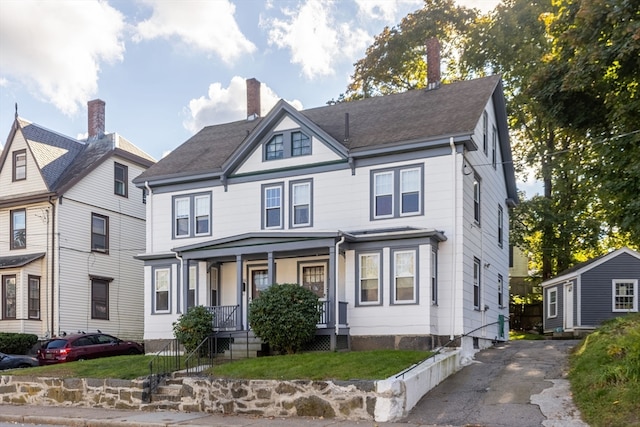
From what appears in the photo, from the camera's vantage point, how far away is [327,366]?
1476 cm

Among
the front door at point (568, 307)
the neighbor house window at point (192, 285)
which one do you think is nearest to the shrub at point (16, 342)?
the neighbor house window at point (192, 285)

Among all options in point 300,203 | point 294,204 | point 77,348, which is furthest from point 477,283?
point 77,348

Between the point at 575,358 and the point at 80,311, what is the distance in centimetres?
2082

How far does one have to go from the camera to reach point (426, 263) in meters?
18.2

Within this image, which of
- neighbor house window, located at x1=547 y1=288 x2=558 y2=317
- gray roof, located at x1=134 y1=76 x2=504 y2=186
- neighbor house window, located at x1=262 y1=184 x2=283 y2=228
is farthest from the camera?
neighbor house window, located at x1=547 y1=288 x2=558 y2=317

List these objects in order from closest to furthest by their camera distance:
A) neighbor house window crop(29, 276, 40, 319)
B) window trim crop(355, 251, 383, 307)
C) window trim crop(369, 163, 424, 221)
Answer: window trim crop(355, 251, 383, 307) < window trim crop(369, 163, 424, 221) < neighbor house window crop(29, 276, 40, 319)

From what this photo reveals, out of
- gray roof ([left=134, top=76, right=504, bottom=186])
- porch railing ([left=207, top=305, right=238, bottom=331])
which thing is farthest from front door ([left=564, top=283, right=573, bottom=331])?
porch railing ([left=207, top=305, right=238, bottom=331])

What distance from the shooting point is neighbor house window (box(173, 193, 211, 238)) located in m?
22.7

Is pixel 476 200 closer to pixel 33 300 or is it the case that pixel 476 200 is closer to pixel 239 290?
pixel 239 290

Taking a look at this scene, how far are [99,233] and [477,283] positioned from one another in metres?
17.7

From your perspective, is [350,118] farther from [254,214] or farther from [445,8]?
[445,8]

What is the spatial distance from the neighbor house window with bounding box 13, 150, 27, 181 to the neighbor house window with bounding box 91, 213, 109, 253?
3623mm

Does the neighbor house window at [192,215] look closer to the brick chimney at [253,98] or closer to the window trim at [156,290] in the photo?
the window trim at [156,290]

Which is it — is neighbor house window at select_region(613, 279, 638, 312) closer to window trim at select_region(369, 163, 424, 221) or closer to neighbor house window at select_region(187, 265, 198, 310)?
window trim at select_region(369, 163, 424, 221)
